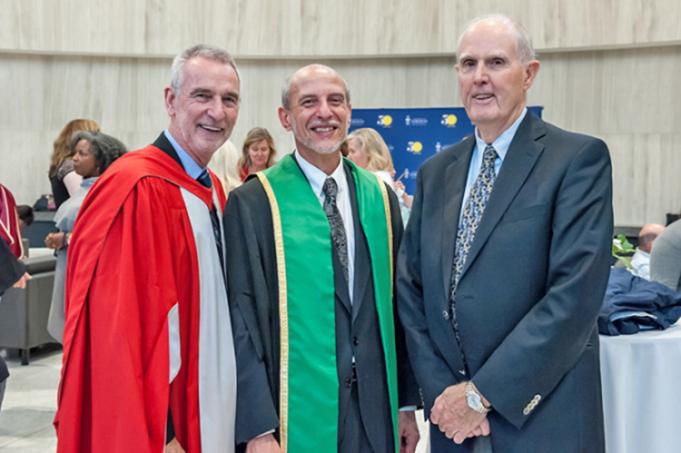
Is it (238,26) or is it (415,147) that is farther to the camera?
(238,26)

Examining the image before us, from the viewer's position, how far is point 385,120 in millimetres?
10617

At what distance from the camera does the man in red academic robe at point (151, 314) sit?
2.44 metres

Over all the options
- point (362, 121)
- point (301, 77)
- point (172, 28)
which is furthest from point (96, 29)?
point (301, 77)

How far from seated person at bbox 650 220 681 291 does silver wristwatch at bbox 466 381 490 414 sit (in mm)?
2102

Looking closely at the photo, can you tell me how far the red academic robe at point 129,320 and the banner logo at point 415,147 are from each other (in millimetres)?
8101

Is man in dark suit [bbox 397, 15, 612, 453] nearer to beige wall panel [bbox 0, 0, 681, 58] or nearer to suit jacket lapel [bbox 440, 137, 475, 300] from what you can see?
suit jacket lapel [bbox 440, 137, 475, 300]

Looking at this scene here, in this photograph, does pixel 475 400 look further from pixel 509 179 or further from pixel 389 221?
pixel 389 221

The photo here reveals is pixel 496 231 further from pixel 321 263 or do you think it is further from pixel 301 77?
pixel 301 77

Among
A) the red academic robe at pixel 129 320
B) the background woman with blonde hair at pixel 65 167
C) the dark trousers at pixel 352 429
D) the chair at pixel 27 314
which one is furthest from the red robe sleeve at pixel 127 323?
the chair at pixel 27 314

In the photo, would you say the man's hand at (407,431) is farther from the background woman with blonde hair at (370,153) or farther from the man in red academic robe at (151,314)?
the background woman with blonde hair at (370,153)

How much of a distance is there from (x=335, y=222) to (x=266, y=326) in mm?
427

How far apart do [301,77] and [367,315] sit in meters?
0.81

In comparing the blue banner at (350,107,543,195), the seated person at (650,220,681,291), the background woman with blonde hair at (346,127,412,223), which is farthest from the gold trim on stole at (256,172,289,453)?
the blue banner at (350,107,543,195)

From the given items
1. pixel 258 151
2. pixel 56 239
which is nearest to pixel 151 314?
pixel 56 239
